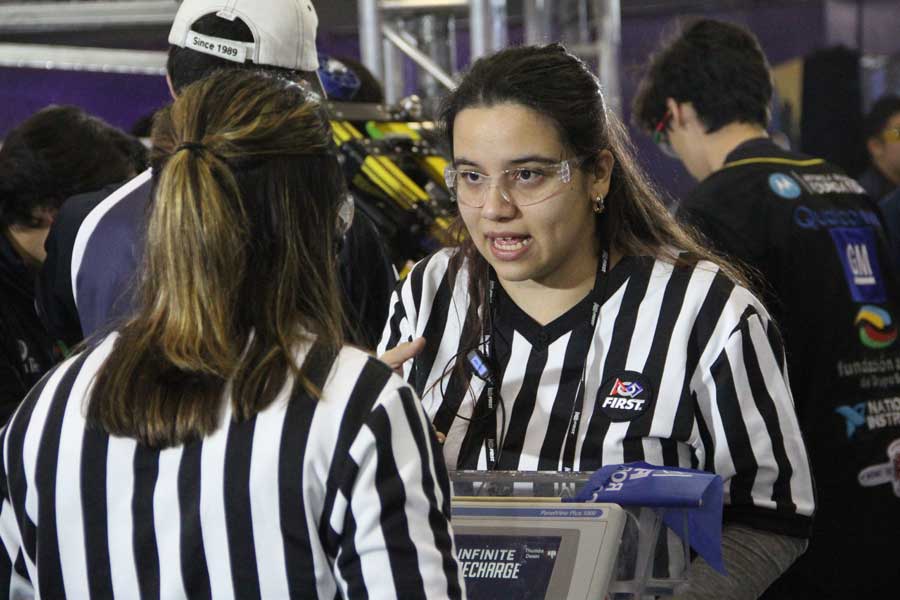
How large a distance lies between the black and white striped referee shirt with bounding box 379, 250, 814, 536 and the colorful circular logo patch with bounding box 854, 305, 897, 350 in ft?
3.17

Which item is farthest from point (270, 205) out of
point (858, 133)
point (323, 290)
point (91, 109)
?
point (858, 133)

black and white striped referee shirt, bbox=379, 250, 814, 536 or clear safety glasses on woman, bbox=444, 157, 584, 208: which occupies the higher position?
clear safety glasses on woman, bbox=444, 157, 584, 208

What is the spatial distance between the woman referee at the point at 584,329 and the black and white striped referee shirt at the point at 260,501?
0.64 meters

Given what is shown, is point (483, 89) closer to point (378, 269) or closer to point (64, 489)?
point (378, 269)

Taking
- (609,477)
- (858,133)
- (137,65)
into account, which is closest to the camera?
(609,477)

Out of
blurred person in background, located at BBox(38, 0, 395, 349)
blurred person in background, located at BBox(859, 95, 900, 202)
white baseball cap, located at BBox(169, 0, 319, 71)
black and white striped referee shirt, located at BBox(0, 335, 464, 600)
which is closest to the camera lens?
black and white striped referee shirt, located at BBox(0, 335, 464, 600)

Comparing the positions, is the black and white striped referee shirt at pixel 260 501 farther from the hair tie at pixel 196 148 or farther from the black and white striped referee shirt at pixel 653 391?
the black and white striped referee shirt at pixel 653 391

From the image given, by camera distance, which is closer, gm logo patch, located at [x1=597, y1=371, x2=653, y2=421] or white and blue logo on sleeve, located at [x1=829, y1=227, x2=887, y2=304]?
gm logo patch, located at [x1=597, y1=371, x2=653, y2=421]

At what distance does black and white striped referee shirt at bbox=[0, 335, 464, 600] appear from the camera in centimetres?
121

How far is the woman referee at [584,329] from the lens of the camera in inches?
72.1

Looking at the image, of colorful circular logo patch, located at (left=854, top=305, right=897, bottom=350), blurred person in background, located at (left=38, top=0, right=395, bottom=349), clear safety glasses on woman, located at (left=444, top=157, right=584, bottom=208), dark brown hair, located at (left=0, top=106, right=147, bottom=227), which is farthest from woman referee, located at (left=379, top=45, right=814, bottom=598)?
dark brown hair, located at (left=0, top=106, right=147, bottom=227)

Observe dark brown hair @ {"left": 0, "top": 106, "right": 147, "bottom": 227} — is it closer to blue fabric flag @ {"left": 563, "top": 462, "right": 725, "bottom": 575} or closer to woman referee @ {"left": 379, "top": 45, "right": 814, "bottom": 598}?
woman referee @ {"left": 379, "top": 45, "right": 814, "bottom": 598}

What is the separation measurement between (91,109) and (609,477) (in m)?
4.61

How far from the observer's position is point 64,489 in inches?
50.0
